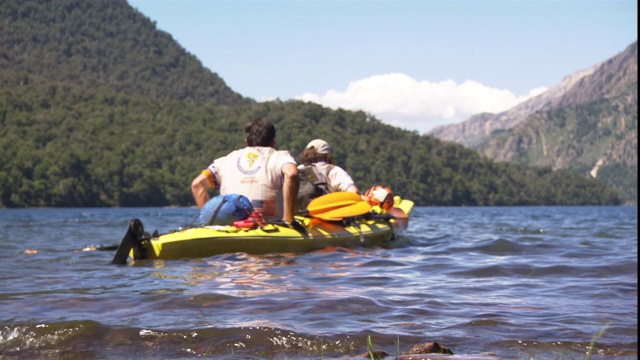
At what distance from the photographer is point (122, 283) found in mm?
7238

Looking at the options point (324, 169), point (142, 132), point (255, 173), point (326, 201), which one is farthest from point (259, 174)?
point (142, 132)

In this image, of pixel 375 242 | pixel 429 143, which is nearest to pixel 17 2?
pixel 429 143

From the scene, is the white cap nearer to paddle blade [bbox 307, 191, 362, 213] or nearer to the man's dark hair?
paddle blade [bbox 307, 191, 362, 213]

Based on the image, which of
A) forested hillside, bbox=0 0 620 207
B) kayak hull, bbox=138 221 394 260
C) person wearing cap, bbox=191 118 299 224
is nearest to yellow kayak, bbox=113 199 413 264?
kayak hull, bbox=138 221 394 260

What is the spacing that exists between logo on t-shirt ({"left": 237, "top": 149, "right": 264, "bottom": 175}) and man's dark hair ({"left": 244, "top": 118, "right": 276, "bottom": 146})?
15 cm

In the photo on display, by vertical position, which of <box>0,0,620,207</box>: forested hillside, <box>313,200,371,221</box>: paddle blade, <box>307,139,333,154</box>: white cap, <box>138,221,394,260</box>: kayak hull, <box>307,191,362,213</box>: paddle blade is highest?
<box>0,0,620,207</box>: forested hillside

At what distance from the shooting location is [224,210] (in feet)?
30.1

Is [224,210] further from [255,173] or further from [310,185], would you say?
[310,185]

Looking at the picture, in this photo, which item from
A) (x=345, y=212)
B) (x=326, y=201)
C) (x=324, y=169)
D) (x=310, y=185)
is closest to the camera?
(x=326, y=201)

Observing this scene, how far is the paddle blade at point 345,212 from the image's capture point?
10312mm

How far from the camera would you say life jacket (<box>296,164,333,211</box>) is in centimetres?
1101

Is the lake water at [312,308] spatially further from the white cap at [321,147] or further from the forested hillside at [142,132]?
the forested hillside at [142,132]

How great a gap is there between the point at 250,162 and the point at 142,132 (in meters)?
106

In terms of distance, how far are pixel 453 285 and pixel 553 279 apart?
1.15 metres
